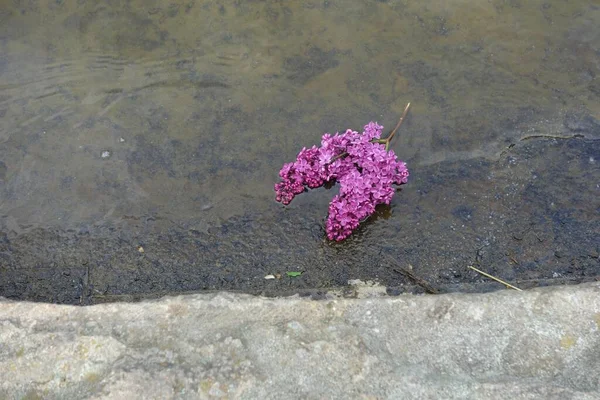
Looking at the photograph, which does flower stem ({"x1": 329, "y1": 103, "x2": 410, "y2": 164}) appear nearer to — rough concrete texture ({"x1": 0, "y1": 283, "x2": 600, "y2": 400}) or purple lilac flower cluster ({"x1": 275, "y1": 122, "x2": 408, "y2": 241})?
purple lilac flower cluster ({"x1": 275, "y1": 122, "x2": 408, "y2": 241})

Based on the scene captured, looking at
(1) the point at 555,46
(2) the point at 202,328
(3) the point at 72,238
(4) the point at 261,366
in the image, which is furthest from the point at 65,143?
(1) the point at 555,46

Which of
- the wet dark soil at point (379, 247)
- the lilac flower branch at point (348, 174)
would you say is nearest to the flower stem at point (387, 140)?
the lilac flower branch at point (348, 174)

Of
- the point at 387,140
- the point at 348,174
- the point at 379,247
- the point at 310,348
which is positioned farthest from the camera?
the point at 387,140

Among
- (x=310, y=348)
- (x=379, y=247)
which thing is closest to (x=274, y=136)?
(x=379, y=247)

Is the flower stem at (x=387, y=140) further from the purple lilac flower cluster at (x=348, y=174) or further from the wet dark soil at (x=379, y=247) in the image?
the wet dark soil at (x=379, y=247)

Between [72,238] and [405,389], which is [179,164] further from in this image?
[405,389]

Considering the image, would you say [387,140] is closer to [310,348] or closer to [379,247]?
[379,247]
